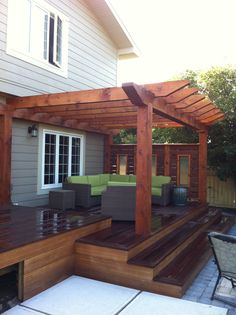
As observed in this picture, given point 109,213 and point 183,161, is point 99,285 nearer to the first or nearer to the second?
point 109,213

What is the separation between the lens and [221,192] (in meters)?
10.7

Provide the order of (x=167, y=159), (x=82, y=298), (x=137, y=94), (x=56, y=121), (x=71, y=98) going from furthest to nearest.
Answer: (x=167, y=159) → (x=56, y=121) → (x=71, y=98) → (x=137, y=94) → (x=82, y=298)

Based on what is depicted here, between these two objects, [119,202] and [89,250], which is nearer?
[89,250]

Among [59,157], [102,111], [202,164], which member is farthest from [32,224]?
[202,164]

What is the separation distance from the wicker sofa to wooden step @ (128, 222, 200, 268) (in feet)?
5.56

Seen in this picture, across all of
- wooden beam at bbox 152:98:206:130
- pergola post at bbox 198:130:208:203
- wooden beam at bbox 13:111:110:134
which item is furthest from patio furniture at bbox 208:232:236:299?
pergola post at bbox 198:130:208:203

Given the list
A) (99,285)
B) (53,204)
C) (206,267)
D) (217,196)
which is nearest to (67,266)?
(99,285)

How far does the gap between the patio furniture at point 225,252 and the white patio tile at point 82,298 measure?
3.56ft

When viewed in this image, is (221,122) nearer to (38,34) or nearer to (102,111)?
(102,111)

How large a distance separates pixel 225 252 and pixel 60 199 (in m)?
4.05

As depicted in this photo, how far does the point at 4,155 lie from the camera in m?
6.24

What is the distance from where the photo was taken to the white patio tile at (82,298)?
11.2 feet

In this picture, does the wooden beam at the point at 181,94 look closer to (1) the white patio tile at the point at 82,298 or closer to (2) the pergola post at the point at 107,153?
(1) the white patio tile at the point at 82,298

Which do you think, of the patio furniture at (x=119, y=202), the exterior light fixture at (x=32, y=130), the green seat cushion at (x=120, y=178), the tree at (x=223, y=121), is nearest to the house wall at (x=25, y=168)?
the exterior light fixture at (x=32, y=130)
